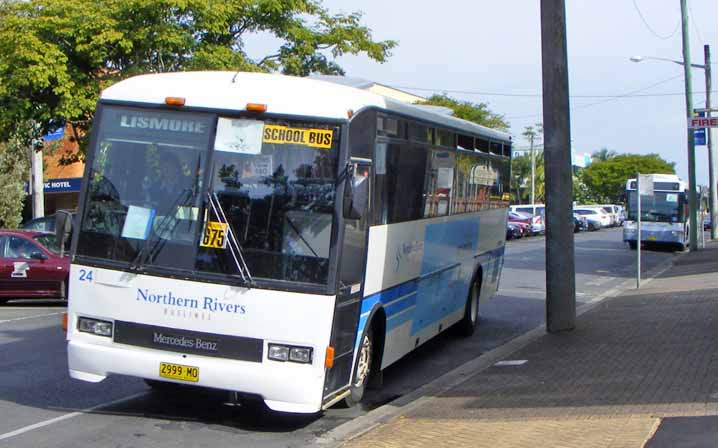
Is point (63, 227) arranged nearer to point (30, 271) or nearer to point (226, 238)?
point (226, 238)

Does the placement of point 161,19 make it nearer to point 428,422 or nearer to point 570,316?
point 570,316

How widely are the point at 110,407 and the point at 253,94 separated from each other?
3.49 m

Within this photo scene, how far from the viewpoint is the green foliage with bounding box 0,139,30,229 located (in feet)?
113

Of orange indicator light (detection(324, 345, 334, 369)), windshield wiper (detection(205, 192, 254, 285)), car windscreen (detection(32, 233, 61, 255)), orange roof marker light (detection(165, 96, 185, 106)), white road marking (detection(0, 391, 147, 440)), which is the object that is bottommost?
white road marking (detection(0, 391, 147, 440))

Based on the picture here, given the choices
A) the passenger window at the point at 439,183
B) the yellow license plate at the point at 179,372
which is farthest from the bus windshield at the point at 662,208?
the yellow license plate at the point at 179,372

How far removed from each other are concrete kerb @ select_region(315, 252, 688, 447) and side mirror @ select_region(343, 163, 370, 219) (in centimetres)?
202

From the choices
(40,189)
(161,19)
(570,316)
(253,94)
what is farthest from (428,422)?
(40,189)

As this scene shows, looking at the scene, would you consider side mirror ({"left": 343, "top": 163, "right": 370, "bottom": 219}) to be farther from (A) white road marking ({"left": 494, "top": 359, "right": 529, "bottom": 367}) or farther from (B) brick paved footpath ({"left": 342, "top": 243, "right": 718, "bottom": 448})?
(A) white road marking ({"left": 494, "top": 359, "right": 529, "bottom": 367})

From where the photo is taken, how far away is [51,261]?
1828 centimetres

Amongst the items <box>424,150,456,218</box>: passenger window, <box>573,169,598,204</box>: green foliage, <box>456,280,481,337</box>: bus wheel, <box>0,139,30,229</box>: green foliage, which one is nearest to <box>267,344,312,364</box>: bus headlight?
<box>424,150,456,218</box>: passenger window

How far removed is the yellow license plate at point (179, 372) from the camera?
8.09 meters

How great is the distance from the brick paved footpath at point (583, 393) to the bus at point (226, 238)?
1.10 meters

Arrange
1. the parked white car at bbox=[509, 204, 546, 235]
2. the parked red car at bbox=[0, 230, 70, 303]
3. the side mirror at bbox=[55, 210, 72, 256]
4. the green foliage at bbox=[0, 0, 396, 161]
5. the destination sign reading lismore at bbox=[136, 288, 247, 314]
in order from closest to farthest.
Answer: the destination sign reading lismore at bbox=[136, 288, 247, 314] < the side mirror at bbox=[55, 210, 72, 256] < the parked red car at bbox=[0, 230, 70, 303] < the green foliage at bbox=[0, 0, 396, 161] < the parked white car at bbox=[509, 204, 546, 235]

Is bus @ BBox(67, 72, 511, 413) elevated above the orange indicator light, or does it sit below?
above
